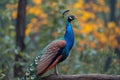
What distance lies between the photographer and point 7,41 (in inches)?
409

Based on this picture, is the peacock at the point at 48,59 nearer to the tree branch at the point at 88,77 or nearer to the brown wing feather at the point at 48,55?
the brown wing feather at the point at 48,55

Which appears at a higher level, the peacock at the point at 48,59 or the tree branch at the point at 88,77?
the peacock at the point at 48,59

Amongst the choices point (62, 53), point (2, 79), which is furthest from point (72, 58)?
point (62, 53)

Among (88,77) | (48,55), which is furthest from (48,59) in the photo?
(88,77)

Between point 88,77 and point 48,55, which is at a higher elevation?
point 48,55

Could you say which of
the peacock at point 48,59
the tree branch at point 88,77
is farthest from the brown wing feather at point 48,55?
the tree branch at point 88,77

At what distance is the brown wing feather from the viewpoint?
648 cm

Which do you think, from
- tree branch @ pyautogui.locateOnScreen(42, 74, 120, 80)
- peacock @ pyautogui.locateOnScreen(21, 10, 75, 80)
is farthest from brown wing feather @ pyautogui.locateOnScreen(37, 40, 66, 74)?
tree branch @ pyautogui.locateOnScreen(42, 74, 120, 80)

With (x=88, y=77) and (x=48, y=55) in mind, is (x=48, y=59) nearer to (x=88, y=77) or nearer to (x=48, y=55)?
(x=48, y=55)

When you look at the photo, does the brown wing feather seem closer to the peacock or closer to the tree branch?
the peacock

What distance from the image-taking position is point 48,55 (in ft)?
21.3

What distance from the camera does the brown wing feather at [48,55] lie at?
6.48m

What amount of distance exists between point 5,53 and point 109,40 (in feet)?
21.8

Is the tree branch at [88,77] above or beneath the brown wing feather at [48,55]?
beneath
